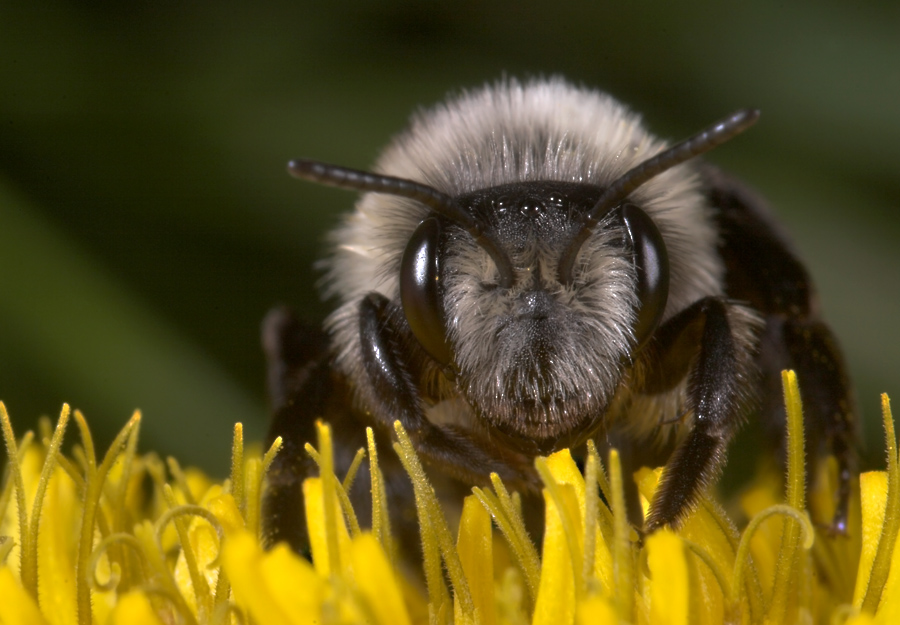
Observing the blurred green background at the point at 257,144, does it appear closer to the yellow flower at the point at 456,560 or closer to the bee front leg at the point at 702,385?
the yellow flower at the point at 456,560

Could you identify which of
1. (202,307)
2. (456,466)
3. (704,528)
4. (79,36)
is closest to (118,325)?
(202,307)

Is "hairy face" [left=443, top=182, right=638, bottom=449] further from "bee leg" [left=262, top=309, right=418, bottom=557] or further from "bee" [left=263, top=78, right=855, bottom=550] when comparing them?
"bee leg" [left=262, top=309, right=418, bottom=557]

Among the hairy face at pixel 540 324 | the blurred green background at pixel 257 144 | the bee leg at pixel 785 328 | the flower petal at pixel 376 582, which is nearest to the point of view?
the flower petal at pixel 376 582

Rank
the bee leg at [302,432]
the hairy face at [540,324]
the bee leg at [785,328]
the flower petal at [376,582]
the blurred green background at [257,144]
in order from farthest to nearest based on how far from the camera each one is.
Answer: the blurred green background at [257,144] < the bee leg at [785,328] < the bee leg at [302,432] < the hairy face at [540,324] < the flower petal at [376,582]

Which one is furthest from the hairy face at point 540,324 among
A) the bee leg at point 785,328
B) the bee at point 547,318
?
the bee leg at point 785,328

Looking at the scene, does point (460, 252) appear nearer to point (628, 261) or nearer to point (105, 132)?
point (628, 261)

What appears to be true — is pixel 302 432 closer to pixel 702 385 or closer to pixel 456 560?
A: pixel 456 560
